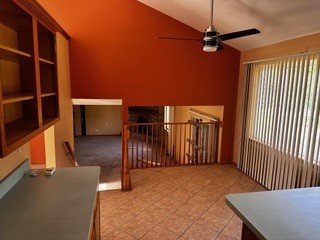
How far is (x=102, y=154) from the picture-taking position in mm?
8547

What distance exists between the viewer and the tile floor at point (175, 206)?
2748 mm

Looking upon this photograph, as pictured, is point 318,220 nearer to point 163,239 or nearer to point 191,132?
point 163,239

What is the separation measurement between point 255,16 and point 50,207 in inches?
134

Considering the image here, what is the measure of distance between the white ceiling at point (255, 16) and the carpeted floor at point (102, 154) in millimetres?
4013

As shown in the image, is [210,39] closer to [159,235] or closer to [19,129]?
[19,129]

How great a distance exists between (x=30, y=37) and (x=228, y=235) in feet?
9.62

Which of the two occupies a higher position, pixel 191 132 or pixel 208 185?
pixel 191 132

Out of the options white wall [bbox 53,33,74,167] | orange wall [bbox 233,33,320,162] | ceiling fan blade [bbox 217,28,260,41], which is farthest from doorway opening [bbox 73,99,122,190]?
ceiling fan blade [bbox 217,28,260,41]

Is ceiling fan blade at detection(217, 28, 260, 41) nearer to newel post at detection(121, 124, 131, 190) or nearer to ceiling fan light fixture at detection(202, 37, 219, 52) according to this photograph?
ceiling fan light fixture at detection(202, 37, 219, 52)

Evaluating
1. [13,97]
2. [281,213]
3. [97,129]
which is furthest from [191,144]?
[97,129]

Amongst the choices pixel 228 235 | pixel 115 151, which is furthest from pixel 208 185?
pixel 115 151

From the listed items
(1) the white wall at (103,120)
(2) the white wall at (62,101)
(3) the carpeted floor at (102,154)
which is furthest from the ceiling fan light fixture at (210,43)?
(1) the white wall at (103,120)

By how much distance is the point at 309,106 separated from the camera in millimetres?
3010

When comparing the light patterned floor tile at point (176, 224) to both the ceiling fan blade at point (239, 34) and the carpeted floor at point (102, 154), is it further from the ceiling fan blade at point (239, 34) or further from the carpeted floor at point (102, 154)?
the carpeted floor at point (102, 154)
